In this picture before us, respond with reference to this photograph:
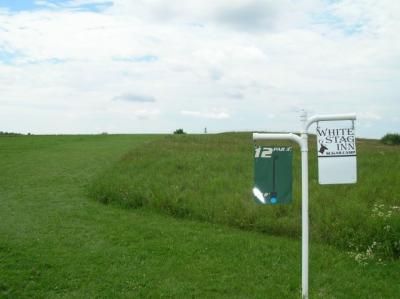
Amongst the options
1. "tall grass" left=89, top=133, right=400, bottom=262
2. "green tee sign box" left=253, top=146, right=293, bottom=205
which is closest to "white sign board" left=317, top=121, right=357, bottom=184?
"green tee sign box" left=253, top=146, right=293, bottom=205

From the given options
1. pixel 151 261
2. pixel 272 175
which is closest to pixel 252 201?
pixel 151 261

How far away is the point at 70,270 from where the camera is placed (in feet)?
22.0

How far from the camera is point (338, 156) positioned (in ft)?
16.1

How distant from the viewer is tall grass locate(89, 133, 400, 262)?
8.02 m

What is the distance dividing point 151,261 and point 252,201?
3.46 m

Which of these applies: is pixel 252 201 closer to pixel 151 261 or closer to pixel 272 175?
pixel 151 261

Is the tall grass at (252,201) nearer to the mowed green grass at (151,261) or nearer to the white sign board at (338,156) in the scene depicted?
the mowed green grass at (151,261)

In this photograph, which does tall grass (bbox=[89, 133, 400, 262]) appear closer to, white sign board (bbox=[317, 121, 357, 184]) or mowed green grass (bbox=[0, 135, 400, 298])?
mowed green grass (bbox=[0, 135, 400, 298])

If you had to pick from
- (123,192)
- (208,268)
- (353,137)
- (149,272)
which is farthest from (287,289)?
(123,192)

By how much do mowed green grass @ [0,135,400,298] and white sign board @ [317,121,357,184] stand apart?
1707 mm

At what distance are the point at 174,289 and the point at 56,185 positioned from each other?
7916 millimetres

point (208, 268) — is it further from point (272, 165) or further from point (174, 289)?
point (272, 165)

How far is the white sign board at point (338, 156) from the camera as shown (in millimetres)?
4898

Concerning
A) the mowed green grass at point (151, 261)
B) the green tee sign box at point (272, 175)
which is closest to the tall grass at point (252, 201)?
the mowed green grass at point (151, 261)
